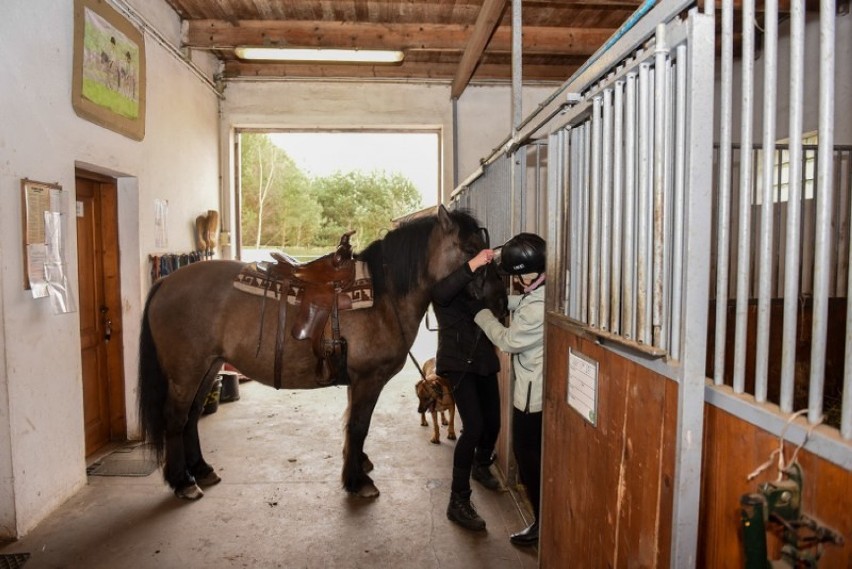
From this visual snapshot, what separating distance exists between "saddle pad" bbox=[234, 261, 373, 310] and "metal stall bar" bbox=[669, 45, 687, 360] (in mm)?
2013

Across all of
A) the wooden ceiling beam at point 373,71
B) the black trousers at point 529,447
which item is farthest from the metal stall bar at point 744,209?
the wooden ceiling beam at point 373,71

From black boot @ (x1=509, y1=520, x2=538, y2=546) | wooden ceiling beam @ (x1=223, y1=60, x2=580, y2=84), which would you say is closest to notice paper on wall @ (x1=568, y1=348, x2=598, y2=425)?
black boot @ (x1=509, y1=520, x2=538, y2=546)

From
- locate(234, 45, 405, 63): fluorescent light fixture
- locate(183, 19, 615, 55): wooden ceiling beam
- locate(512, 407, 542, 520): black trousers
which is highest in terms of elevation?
locate(183, 19, 615, 55): wooden ceiling beam

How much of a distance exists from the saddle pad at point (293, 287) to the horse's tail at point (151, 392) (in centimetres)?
60

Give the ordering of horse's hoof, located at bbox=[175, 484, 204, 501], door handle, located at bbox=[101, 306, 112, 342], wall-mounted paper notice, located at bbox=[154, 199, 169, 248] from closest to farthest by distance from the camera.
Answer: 1. horse's hoof, located at bbox=[175, 484, 204, 501]
2. door handle, located at bbox=[101, 306, 112, 342]
3. wall-mounted paper notice, located at bbox=[154, 199, 169, 248]

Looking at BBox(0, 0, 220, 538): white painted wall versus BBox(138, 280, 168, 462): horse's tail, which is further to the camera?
BBox(138, 280, 168, 462): horse's tail

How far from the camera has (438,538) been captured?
258cm

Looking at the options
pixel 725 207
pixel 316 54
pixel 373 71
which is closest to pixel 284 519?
pixel 725 207

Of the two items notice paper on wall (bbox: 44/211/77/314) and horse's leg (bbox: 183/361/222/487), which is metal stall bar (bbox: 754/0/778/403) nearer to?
horse's leg (bbox: 183/361/222/487)

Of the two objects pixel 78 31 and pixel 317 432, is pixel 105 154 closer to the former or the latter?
pixel 78 31

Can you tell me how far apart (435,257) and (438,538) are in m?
1.49

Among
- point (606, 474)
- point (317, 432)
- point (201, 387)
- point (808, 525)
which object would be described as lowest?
point (317, 432)

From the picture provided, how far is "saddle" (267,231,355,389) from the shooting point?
2863 millimetres

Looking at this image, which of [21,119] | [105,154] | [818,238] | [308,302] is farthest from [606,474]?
[105,154]
